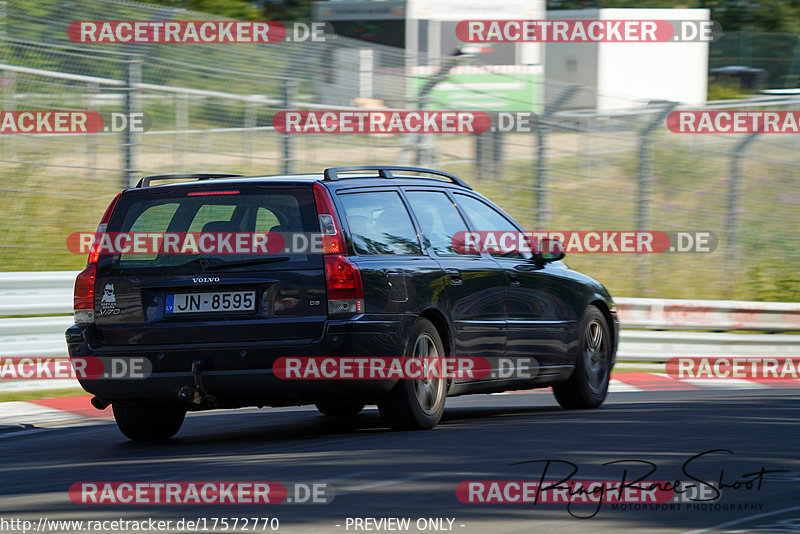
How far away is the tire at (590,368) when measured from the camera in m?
10.6

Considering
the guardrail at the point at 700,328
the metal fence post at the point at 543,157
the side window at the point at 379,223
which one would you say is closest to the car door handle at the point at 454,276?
the side window at the point at 379,223

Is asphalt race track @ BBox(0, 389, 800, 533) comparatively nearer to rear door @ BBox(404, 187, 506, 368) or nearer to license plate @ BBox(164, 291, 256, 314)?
rear door @ BBox(404, 187, 506, 368)

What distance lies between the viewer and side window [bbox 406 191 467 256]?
923cm

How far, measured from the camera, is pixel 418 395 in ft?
28.6

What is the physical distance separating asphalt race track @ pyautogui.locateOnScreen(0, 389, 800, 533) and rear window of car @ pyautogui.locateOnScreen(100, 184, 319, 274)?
110cm

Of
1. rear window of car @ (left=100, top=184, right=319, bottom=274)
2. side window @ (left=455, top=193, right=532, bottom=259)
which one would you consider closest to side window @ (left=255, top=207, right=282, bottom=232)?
rear window of car @ (left=100, top=184, right=319, bottom=274)

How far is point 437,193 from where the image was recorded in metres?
9.66

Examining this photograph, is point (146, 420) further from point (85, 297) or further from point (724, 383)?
point (724, 383)

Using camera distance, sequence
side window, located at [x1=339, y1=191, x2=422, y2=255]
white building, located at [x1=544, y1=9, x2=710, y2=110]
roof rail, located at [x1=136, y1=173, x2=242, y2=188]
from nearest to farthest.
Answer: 1. side window, located at [x1=339, y1=191, x2=422, y2=255]
2. roof rail, located at [x1=136, y1=173, x2=242, y2=188]
3. white building, located at [x1=544, y1=9, x2=710, y2=110]

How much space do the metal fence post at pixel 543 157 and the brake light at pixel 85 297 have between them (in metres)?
8.23

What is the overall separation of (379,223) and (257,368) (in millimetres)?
1237

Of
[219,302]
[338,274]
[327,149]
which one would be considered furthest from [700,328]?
[219,302]

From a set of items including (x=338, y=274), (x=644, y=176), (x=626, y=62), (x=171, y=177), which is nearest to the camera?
(x=338, y=274)

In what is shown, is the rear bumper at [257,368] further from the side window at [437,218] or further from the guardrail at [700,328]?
A: the guardrail at [700,328]
